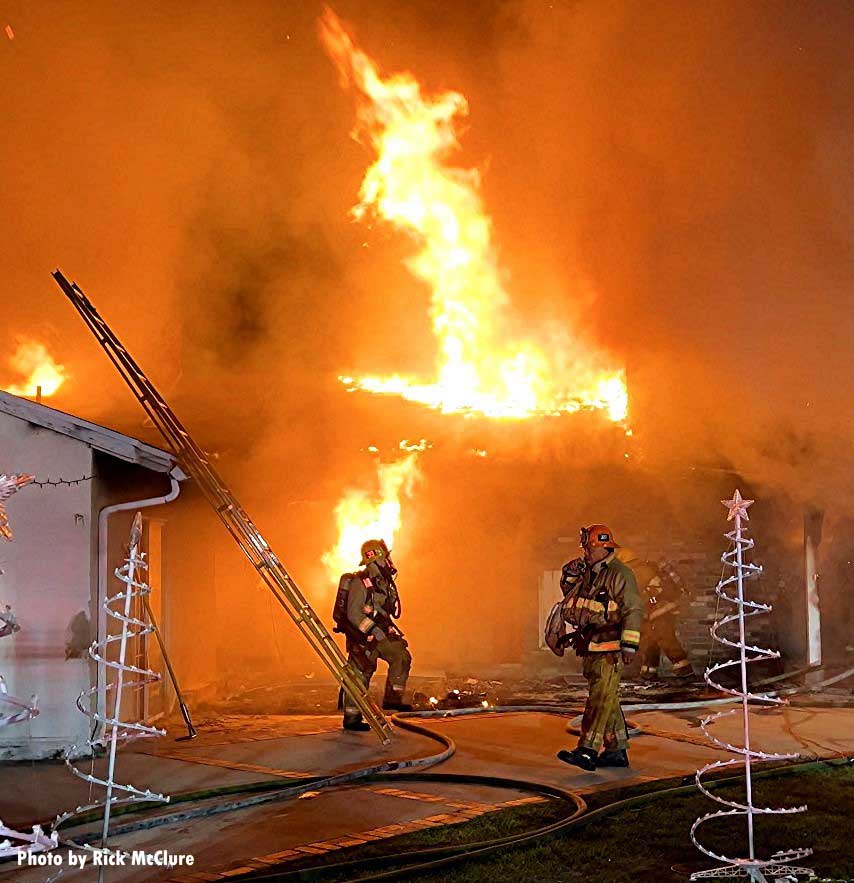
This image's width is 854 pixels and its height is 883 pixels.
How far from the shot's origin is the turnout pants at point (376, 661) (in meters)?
9.90

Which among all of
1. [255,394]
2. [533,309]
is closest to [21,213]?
[255,394]

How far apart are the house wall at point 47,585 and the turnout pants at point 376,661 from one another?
232 cm

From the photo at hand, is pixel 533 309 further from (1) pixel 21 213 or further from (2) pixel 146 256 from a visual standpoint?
(1) pixel 21 213

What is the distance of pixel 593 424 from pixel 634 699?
20.6ft

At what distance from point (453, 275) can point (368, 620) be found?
10.1 metres

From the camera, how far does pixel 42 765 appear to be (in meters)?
8.60

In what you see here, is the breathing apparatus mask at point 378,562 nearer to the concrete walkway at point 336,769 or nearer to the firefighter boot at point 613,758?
the concrete walkway at point 336,769

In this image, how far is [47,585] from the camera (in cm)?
909

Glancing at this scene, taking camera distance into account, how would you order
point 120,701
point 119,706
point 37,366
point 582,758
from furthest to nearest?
point 37,366, point 582,758, point 120,701, point 119,706

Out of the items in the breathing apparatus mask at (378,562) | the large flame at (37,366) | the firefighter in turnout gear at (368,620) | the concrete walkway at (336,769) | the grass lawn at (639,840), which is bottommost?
the grass lawn at (639,840)

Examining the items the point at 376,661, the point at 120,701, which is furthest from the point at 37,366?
the point at 120,701

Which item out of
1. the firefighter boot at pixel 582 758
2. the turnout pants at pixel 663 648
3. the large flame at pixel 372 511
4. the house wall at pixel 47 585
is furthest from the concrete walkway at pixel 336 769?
the large flame at pixel 372 511

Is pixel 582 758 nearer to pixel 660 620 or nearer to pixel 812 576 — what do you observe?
pixel 660 620

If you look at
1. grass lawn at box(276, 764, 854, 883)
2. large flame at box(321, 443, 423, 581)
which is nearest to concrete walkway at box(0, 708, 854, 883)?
grass lawn at box(276, 764, 854, 883)
